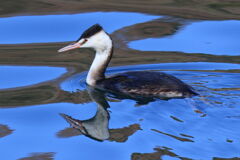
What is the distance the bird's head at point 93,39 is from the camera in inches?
318

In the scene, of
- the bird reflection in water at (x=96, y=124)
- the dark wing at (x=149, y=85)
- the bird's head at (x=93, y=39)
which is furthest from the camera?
the bird's head at (x=93, y=39)

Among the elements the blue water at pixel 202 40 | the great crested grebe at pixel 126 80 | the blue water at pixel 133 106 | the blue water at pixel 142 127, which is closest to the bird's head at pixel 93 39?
the great crested grebe at pixel 126 80

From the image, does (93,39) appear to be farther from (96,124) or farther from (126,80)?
(96,124)

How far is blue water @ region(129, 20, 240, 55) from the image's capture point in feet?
30.8

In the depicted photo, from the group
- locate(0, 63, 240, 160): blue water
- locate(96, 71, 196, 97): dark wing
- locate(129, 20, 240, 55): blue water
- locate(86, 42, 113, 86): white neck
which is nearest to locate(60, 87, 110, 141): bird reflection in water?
locate(0, 63, 240, 160): blue water

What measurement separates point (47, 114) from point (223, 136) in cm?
206

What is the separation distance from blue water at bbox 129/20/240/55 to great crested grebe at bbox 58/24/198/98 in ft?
4.59

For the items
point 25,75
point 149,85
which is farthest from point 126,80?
point 25,75

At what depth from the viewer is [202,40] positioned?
31.9ft

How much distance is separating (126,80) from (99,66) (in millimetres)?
631

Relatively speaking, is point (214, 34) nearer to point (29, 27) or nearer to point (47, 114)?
point (29, 27)

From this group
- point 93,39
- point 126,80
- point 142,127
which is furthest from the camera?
point 93,39

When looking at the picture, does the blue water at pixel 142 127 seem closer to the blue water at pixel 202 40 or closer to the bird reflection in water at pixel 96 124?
the bird reflection in water at pixel 96 124

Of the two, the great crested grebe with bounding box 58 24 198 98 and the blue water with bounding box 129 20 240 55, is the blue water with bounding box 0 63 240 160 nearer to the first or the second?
the great crested grebe with bounding box 58 24 198 98
